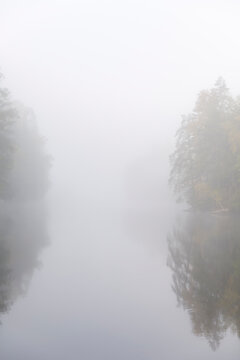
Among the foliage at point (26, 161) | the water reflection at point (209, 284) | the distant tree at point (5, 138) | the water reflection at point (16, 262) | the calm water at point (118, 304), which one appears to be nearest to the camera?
the calm water at point (118, 304)

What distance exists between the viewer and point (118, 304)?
8.27m

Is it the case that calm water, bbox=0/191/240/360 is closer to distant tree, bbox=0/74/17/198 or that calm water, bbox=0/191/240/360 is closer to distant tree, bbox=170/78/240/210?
distant tree, bbox=0/74/17/198

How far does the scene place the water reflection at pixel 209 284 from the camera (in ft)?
22.6

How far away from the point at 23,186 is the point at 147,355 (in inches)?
2102

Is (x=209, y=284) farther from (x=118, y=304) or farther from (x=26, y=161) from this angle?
(x=26, y=161)

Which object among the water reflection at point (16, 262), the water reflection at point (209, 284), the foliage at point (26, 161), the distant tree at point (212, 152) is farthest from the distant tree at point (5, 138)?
the distant tree at point (212, 152)

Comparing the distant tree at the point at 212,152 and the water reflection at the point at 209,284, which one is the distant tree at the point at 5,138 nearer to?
the water reflection at the point at 209,284

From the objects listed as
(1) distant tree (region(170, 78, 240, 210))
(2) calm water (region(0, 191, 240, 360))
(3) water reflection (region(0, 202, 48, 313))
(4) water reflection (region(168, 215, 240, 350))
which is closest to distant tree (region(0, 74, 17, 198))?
(3) water reflection (region(0, 202, 48, 313))

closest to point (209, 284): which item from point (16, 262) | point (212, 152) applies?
point (16, 262)

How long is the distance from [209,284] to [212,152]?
110 ft

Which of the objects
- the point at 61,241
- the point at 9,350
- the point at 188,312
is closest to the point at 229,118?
the point at 61,241

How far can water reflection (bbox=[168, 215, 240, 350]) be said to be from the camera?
22.6 ft

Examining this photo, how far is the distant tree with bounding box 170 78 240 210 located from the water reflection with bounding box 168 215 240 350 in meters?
22.8

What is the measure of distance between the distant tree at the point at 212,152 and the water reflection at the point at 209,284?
22.8m
